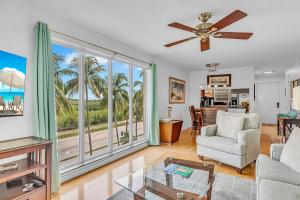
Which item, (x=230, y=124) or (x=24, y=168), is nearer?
(x=24, y=168)

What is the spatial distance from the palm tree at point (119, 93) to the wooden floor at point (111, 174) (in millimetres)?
769

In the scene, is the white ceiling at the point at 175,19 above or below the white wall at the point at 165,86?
above

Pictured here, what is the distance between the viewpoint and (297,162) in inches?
73.1

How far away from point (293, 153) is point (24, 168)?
2.88 meters

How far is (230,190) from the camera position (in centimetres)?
232

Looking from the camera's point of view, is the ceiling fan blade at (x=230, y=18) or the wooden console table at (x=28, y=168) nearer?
the wooden console table at (x=28, y=168)

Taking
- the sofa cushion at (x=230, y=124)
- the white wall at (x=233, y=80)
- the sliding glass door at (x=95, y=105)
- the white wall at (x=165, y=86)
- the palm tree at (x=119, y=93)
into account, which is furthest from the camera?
the white wall at (x=233, y=80)

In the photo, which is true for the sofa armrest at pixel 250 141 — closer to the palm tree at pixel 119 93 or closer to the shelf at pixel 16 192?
the palm tree at pixel 119 93

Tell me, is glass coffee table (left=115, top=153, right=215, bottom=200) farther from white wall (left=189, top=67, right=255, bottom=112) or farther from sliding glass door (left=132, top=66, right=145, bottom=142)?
white wall (left=189, top=67, right=255, bottom=112)

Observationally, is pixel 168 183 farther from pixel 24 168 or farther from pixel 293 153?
pixel 24 168

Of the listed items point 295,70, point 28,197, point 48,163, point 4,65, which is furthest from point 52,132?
point 295,70

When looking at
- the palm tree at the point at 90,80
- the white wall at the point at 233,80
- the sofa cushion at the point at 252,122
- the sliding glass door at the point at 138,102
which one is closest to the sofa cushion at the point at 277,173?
the sofa cushion at the point at 252,122

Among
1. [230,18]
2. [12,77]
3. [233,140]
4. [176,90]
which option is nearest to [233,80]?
[176,90]

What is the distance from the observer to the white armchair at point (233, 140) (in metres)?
2.92
